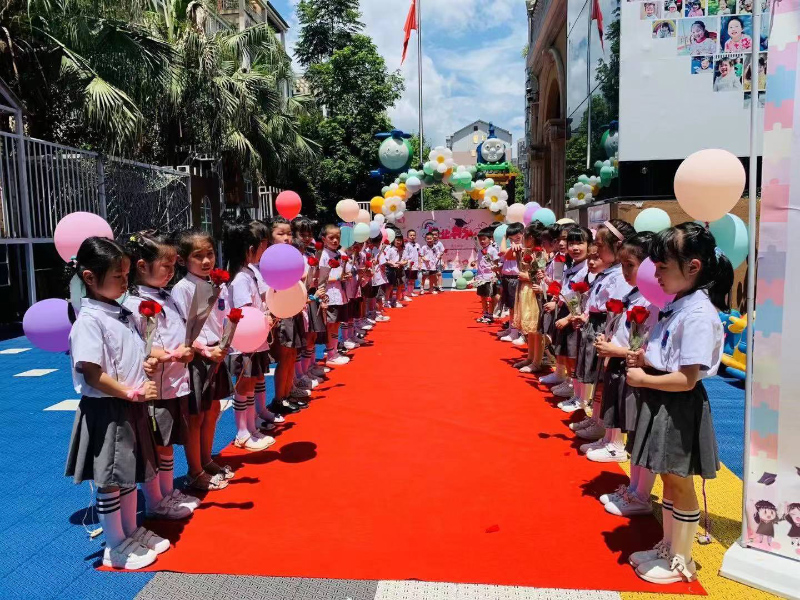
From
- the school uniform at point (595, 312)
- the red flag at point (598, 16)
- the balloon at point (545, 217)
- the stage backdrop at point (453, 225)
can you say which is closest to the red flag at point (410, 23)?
the stage backdrop at point (453, 225)

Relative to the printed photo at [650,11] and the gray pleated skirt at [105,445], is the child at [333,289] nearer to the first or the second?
the gray pleated skirt at [105,445]

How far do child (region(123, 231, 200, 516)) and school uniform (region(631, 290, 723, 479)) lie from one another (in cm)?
197

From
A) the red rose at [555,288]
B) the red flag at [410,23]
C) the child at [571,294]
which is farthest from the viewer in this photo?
the red flag at [410,23]

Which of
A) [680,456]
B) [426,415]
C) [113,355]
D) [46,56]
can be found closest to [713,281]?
[680,456]

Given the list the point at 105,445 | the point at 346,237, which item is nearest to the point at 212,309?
the point at 105,445

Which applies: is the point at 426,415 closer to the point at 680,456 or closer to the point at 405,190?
the point at 680,456

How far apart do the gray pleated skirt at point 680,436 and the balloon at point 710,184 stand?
2.83 feet

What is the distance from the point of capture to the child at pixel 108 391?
2363 mm

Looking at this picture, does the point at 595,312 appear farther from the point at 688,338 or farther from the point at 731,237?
the point at 688,338

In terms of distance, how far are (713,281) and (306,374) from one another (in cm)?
386

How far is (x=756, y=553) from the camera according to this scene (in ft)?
8.01

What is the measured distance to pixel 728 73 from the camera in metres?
7.12

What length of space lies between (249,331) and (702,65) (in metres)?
6.62

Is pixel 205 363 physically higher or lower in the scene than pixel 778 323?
lower
